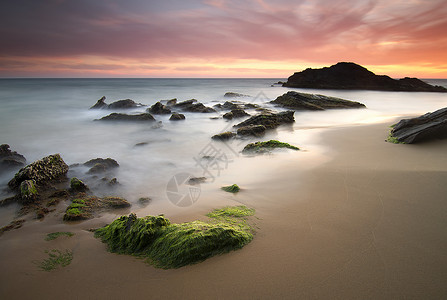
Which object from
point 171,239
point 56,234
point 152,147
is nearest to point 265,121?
point 152,147

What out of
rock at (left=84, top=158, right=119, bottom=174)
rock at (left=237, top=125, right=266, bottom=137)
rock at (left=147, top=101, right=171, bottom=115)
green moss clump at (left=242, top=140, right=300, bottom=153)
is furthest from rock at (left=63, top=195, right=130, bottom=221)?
rock at (left=147, top=101, right=171, bottom=115)

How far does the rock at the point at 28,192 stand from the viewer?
4227 mm

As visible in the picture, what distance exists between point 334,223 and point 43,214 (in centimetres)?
427

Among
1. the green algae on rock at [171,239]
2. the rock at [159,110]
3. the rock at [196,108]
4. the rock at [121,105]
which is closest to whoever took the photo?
the green algae on rock at [171,239]

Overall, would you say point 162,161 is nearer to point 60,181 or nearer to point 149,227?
point 60,181

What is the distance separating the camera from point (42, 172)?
16.5ft

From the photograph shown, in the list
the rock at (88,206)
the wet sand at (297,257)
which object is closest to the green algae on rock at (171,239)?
the wet sand at (297,257)

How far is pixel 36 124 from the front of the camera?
44.5ft

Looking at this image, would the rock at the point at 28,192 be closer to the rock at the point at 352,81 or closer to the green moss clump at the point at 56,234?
the green moss clump at the point at 56,234

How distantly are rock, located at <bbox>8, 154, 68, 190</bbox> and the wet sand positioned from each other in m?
1.56

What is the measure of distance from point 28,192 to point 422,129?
9.46 metres

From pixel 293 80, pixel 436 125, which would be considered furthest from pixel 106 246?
pixel 293 80

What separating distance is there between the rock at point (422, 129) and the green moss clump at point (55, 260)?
811 cm

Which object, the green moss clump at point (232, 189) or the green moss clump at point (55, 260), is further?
the green moss clump at point (232, 189)
